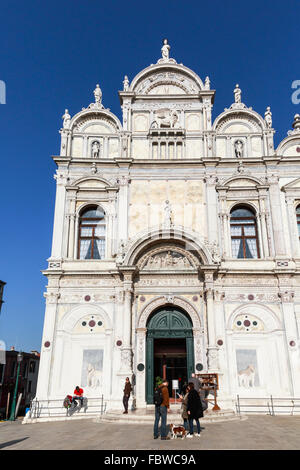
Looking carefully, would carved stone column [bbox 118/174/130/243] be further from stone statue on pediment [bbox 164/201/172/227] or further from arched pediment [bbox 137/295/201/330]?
arched pediment [bbox 137/295/201/330]

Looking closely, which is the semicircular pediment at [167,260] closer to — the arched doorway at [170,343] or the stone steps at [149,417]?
the arched doorway at [170,343]

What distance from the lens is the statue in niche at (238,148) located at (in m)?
21.6

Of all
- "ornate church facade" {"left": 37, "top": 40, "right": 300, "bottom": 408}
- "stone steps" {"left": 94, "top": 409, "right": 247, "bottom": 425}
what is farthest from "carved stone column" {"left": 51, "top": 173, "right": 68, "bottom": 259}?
"stone steps" {"left": 94, "top": 409, "right": 247, "bottom": 425}

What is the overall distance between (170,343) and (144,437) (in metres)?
8.47

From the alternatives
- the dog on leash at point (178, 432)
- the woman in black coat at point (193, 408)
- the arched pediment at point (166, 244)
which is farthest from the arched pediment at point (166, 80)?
the dog on leash at point (178, 432)

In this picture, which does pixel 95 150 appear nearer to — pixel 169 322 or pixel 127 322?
pixel 127 322

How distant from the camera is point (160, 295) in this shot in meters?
19.0

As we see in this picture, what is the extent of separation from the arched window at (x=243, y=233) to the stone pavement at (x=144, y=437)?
8.43 meters

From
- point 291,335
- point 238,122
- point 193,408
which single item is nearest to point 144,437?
point 193,408

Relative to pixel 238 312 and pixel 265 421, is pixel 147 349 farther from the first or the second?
pixel 265 421

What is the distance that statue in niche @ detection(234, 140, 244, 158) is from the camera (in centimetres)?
2157

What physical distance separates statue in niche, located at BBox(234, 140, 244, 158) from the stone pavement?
13772 mm

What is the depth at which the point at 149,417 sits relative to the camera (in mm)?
14109
